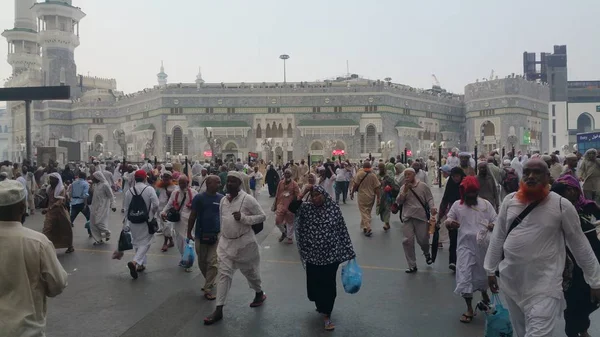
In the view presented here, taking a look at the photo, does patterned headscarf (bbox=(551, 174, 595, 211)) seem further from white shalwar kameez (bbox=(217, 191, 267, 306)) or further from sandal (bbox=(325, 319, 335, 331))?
white shalwar kameez (bbox=(217, 191, 267, 306))

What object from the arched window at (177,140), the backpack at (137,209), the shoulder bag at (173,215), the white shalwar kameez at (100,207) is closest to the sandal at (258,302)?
the shoulder bag at (173,215)

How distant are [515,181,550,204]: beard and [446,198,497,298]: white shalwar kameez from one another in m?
1.67

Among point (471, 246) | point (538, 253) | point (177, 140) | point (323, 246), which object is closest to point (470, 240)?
point (471, 246)

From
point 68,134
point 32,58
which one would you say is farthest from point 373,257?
point 32,58

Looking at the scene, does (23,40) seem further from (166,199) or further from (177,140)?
(166,199)

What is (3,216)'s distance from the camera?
8.79ft

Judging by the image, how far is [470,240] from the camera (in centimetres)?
506

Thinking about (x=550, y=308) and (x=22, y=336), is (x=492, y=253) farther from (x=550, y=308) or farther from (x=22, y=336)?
(x=22, y=336)

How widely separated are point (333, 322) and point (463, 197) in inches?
73.3

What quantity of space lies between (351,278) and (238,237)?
1.23 meters

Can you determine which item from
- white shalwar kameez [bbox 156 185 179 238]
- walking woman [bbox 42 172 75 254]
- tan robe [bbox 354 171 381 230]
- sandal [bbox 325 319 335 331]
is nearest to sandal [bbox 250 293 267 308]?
sandal [bbox 325 319 335 331]

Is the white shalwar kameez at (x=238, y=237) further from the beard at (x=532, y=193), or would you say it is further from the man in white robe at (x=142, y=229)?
the beard at (x=532, y=193)

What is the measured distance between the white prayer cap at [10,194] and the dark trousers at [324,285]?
2.87m

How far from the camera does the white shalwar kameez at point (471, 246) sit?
493cm
